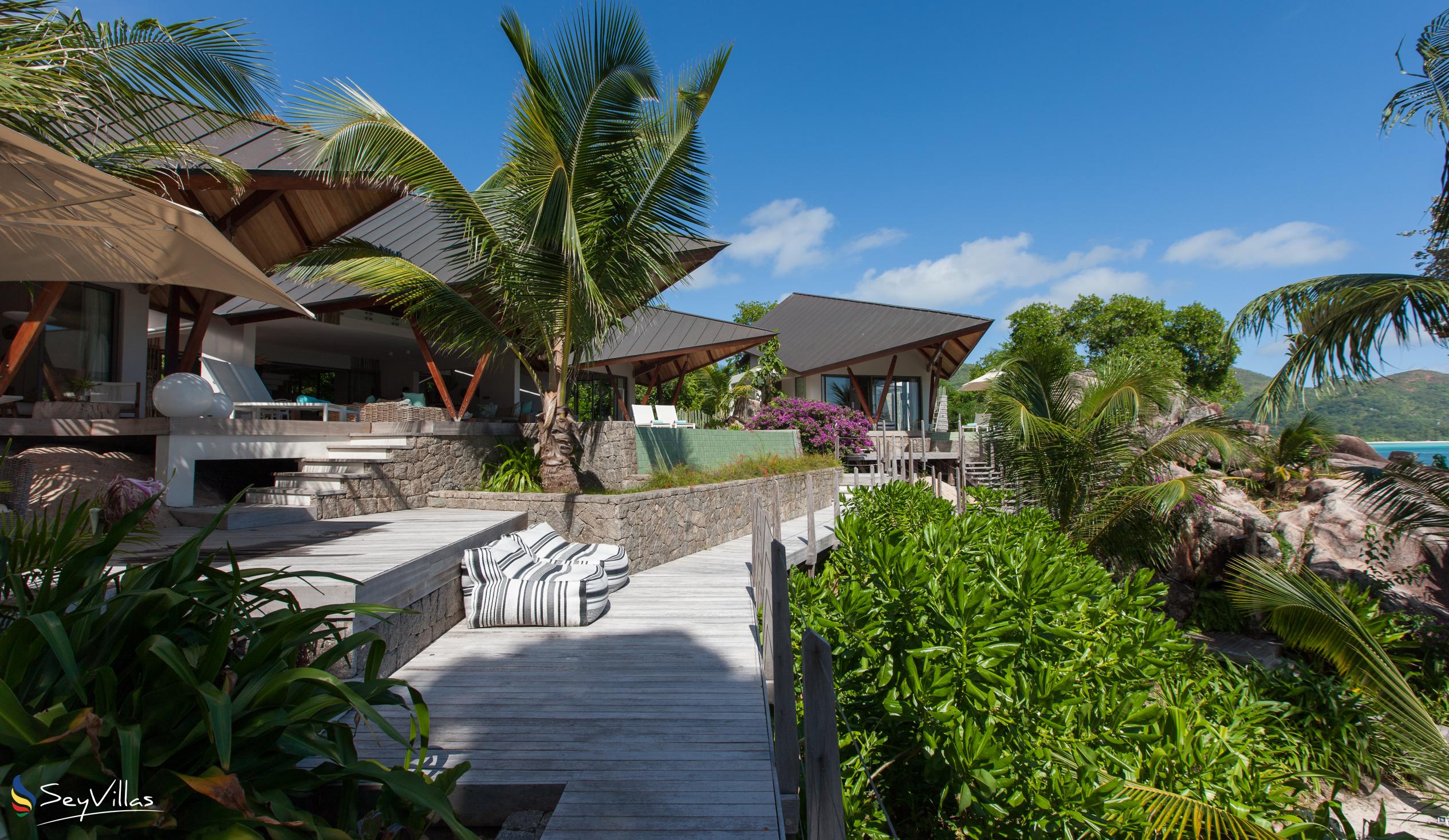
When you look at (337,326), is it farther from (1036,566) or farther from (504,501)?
(1036,566)

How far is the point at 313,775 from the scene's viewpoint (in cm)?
241

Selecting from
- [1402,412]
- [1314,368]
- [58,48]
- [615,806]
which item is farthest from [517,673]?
[1402,412]

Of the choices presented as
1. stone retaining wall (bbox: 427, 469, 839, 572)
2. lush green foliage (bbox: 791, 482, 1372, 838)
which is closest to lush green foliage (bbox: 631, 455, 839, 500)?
stone retaining wall (bbox: 427, 469, 839, 572)

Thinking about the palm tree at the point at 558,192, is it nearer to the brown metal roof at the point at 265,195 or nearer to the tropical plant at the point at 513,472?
the tropical plant at the point at 513,472

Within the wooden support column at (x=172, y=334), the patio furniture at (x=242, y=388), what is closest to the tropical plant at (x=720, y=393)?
the patio furniture at (x=242, y=388)

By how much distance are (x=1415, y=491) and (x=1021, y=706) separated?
7.55m

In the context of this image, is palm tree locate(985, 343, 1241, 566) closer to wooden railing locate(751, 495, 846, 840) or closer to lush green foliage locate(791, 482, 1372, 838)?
lush green foliage locate(791, 482, 1372, 838)

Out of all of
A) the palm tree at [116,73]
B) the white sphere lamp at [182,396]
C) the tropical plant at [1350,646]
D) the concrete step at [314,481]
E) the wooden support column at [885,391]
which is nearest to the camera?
the palm tree at [116,73]

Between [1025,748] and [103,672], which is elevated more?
[103,672]

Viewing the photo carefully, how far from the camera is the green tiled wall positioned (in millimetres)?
11359

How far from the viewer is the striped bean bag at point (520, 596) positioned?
20.0 feet

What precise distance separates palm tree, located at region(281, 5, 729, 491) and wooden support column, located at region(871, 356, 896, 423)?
54.2 ft

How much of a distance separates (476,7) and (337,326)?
22.1 ft

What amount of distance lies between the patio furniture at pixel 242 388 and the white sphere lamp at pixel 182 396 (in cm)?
177
